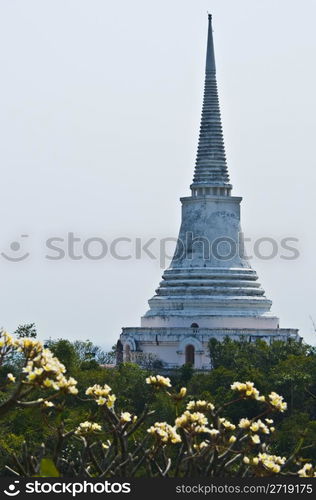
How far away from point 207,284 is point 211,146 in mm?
6906

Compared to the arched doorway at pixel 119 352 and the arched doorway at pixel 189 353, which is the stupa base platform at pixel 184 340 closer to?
the arched doorway at pixel 189 353

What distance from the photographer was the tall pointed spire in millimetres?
87250

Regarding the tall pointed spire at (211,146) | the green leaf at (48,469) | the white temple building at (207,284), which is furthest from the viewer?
the tall pointed spire at (211,146)

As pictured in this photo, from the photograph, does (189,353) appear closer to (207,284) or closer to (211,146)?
(207,284)

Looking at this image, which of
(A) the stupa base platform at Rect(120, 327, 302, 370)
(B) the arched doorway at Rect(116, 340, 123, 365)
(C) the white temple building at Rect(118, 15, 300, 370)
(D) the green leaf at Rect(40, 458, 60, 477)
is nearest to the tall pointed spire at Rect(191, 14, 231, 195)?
(C) the white temple building at Rect(118, 15, 300, 370)

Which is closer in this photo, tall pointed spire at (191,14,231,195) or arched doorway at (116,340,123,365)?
arched doorway at (116,340,123,365)

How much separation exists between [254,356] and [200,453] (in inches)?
2109

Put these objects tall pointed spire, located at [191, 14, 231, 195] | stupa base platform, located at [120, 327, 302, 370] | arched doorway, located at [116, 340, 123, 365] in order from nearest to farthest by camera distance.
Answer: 1. stupa base platform, located at [120, 327, 302, 370]
2. arched doorway, located at [116, 340, 123, 365]
3. tall pointed spire, located at [191, 14, 231, 195]

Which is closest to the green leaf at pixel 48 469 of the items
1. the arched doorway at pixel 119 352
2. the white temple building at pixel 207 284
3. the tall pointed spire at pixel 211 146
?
the white temple building at pixel 207 284

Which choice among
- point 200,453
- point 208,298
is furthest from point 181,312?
point 200,453

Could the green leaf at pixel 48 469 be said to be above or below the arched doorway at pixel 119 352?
below

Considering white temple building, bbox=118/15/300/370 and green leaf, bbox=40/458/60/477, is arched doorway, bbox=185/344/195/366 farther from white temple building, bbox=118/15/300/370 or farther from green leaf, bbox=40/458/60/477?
green leaf, bbox=40/458/60/477

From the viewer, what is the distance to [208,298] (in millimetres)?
85500

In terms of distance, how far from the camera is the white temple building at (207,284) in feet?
275
